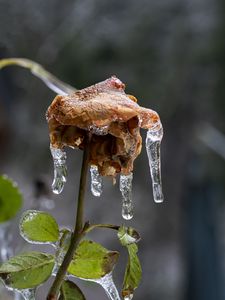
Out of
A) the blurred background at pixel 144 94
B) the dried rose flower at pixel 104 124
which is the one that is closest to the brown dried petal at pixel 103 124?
the dried rose flower at pixel 104 124

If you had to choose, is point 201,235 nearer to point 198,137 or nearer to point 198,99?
point 198,137

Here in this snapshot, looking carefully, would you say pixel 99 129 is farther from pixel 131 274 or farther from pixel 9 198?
pixel 9 198

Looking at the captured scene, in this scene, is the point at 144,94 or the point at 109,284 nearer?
the point at 109,284

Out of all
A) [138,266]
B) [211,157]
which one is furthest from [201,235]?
[138,266]

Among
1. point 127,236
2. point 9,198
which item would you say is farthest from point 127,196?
point 9,198

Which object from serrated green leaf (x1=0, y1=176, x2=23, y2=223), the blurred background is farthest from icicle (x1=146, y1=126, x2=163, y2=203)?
the blurred background

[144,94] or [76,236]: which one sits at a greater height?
[144,94]
